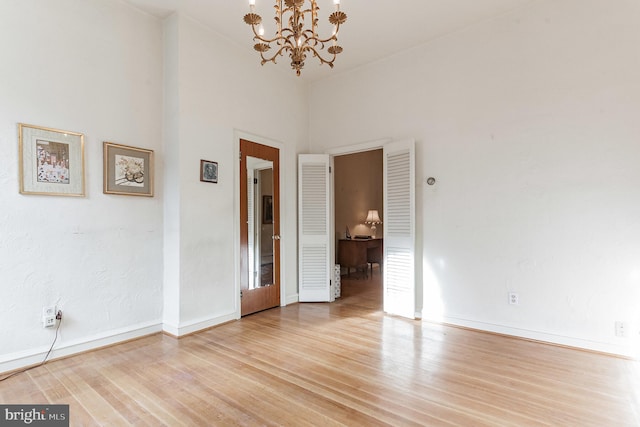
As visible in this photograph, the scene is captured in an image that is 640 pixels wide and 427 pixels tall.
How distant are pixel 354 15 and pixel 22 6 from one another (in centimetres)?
280

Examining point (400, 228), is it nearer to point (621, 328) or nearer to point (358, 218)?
point (621, 328)

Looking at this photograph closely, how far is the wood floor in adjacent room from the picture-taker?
1.93 metres

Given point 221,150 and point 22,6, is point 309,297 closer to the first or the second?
point 221,150

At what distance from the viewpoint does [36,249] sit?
8.61ft

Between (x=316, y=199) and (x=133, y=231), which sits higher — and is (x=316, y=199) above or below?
above

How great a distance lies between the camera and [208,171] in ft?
11.7

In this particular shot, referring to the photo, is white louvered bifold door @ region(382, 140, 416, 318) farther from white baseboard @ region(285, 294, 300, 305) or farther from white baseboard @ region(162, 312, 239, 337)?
white baseboard @ region(162, 312, 239, 337)

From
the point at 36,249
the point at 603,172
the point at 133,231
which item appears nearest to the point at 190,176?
the point at 133,231

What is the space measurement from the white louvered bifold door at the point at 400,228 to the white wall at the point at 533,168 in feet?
0.45

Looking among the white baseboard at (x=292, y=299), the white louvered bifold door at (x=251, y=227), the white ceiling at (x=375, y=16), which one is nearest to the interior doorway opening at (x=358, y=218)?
the white baseboard at (x=292, y=299)

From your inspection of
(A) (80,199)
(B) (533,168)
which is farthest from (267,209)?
(B) (533,168)

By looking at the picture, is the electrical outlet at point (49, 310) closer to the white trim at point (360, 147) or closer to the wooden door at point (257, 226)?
the wooden door at point (257, 226)

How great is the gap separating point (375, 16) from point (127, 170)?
289cm

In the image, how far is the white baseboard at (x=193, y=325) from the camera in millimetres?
3291
